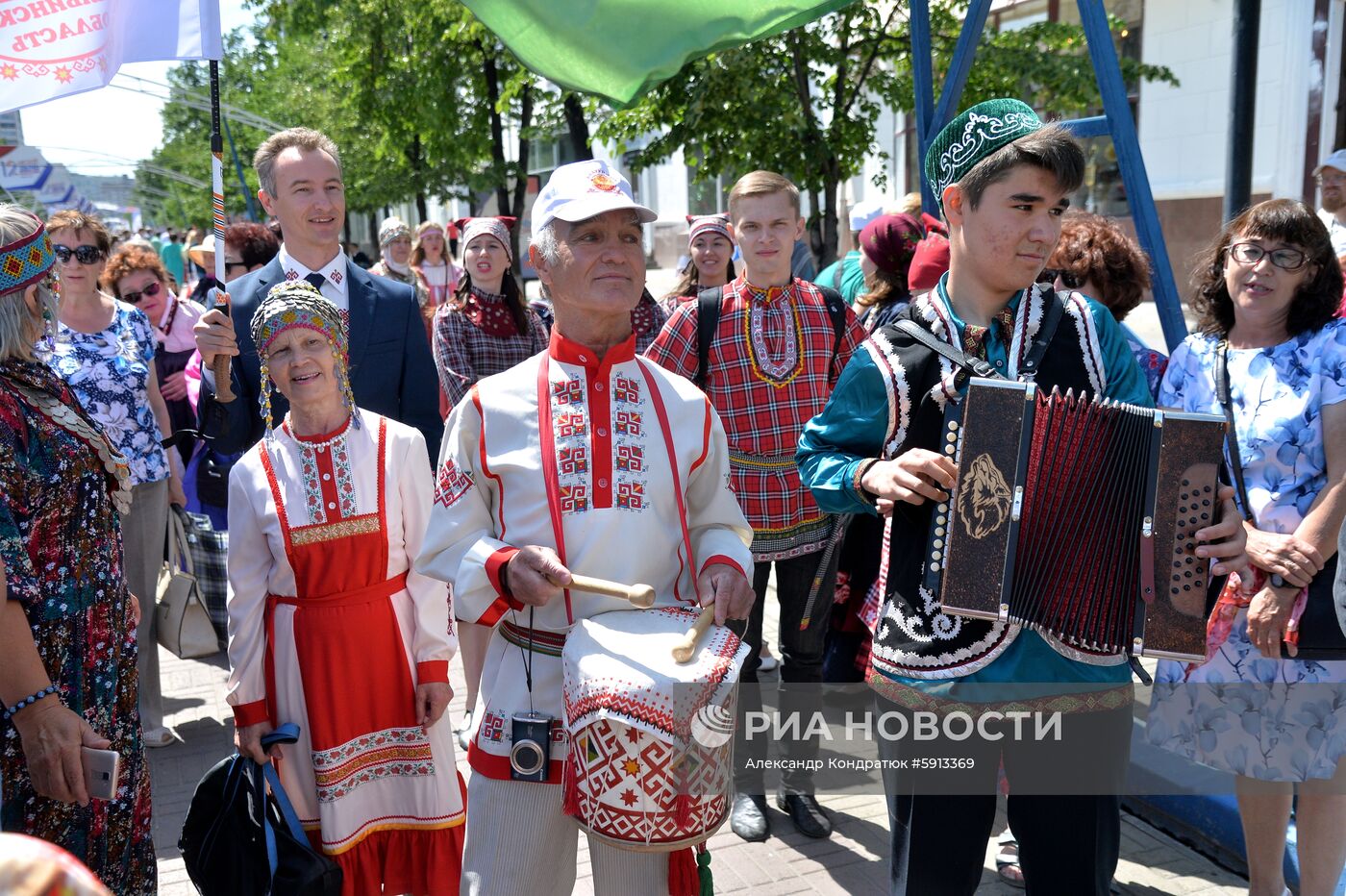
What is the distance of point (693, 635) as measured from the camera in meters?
2.29

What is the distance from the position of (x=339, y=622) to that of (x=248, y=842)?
2.06 feet

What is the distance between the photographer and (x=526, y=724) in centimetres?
253

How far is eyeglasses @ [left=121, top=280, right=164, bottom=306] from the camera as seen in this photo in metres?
7.18

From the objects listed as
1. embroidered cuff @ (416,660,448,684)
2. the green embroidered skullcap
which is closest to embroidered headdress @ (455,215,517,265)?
embroidered cuff @ (416,660,448,684)

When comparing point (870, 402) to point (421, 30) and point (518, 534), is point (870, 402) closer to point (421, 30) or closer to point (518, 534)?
point (518, 534)

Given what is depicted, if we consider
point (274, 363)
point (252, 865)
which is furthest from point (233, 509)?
point (252, 865)

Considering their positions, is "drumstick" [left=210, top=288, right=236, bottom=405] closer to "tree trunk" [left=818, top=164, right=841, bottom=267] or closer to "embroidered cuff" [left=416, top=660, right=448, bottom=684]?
"embroidered cuff" [left=416, top=660, right=448, bottom=684]

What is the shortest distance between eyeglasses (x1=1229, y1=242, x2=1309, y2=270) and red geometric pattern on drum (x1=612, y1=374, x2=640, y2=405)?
1971mm

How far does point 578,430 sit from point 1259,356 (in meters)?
2.14

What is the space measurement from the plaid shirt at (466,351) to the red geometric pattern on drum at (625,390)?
3571mm

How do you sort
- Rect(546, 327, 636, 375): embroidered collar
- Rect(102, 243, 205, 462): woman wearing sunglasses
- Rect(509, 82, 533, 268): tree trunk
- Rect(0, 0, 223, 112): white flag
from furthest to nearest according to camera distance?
Rect(509, 82, 533, 268): tree trunk, Rect(102, 243, 205, 462): woman wearing sunglasses, Rect(0, 0, 223, 112): white flag, Rect(546, 327, 636, 375): embroidered collar

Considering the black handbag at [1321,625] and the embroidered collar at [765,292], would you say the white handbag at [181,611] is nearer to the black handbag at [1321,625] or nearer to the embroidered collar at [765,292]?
the embroidered collar at [765,292]

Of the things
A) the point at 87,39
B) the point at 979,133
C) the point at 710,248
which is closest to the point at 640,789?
the point at 979,133

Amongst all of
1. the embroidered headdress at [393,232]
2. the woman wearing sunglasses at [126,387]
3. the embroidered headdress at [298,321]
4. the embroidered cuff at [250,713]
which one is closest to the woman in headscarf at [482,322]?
the woman wearing sunglasses at [126,387]
